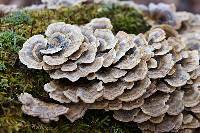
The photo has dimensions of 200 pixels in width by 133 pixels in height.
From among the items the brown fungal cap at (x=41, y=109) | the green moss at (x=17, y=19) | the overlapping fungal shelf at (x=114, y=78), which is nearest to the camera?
the brown fungal cap at (x=41, y=109)

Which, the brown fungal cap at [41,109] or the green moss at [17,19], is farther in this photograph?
the green moss at [17,19]

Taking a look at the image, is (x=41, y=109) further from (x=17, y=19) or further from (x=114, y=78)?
(x=17, y=19)

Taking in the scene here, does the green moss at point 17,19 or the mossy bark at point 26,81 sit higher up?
the green moss at point 17,19

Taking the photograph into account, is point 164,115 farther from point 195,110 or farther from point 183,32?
point 183,32

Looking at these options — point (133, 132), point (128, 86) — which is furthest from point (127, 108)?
point (133, 132)

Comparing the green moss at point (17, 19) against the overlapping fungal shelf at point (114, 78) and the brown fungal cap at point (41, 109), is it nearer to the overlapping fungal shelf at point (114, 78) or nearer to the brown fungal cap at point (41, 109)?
the overlapping fungal shelf at point (114, 78)

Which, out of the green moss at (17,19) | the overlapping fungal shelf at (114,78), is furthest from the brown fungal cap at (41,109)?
the green moss at (17,19)

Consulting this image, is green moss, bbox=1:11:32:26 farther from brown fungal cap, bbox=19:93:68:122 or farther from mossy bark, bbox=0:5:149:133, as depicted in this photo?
brown fungal cap, bbox=19:93:68:122
